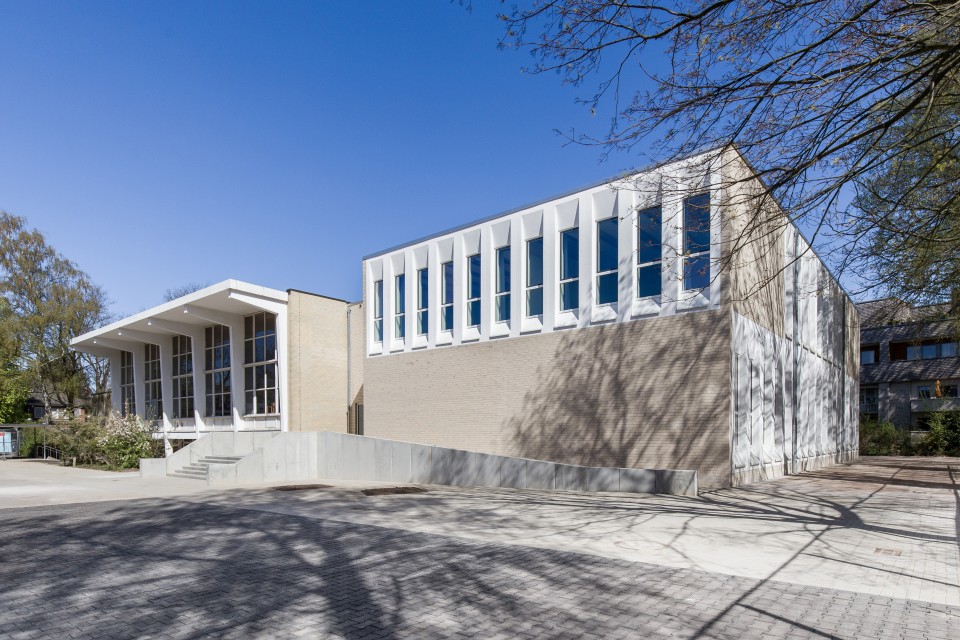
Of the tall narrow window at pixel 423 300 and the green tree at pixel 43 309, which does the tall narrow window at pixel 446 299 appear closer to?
the tall narrow window at pixel 423 300

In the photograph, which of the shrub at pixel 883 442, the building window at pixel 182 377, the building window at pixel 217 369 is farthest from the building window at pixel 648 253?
the shrub at pixel 883 442

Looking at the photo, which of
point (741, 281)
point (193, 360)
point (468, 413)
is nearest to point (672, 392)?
point (741, 281)

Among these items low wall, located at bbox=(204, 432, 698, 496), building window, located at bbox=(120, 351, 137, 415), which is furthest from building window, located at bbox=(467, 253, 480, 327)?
building window, located at bbox=(120, 351, 137, 415)

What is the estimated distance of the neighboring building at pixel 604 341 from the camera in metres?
15.7

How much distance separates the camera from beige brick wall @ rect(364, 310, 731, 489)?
51.1 feet

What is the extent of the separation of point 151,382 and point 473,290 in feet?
75.2

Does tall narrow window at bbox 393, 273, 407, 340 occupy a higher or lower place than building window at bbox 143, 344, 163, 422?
higher

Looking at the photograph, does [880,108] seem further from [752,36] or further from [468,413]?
[468,413]

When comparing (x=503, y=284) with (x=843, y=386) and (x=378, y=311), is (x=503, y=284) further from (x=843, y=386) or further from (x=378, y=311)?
(x=843, y=386)

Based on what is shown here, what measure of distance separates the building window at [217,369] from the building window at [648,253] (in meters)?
20.5

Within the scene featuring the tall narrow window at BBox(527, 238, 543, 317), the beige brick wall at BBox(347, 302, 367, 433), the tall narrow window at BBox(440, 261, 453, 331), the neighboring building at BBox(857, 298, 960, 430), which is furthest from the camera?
the neighboring building at BBox(857, 298, 960, 430)

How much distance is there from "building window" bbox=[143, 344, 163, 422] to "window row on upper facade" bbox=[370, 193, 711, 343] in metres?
16.5

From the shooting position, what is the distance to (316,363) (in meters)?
27.2

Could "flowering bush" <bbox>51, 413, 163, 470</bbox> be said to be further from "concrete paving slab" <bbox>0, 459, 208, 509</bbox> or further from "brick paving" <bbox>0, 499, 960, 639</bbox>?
"brick paving" <bbox>0, 499, 960, 639</bbox>
